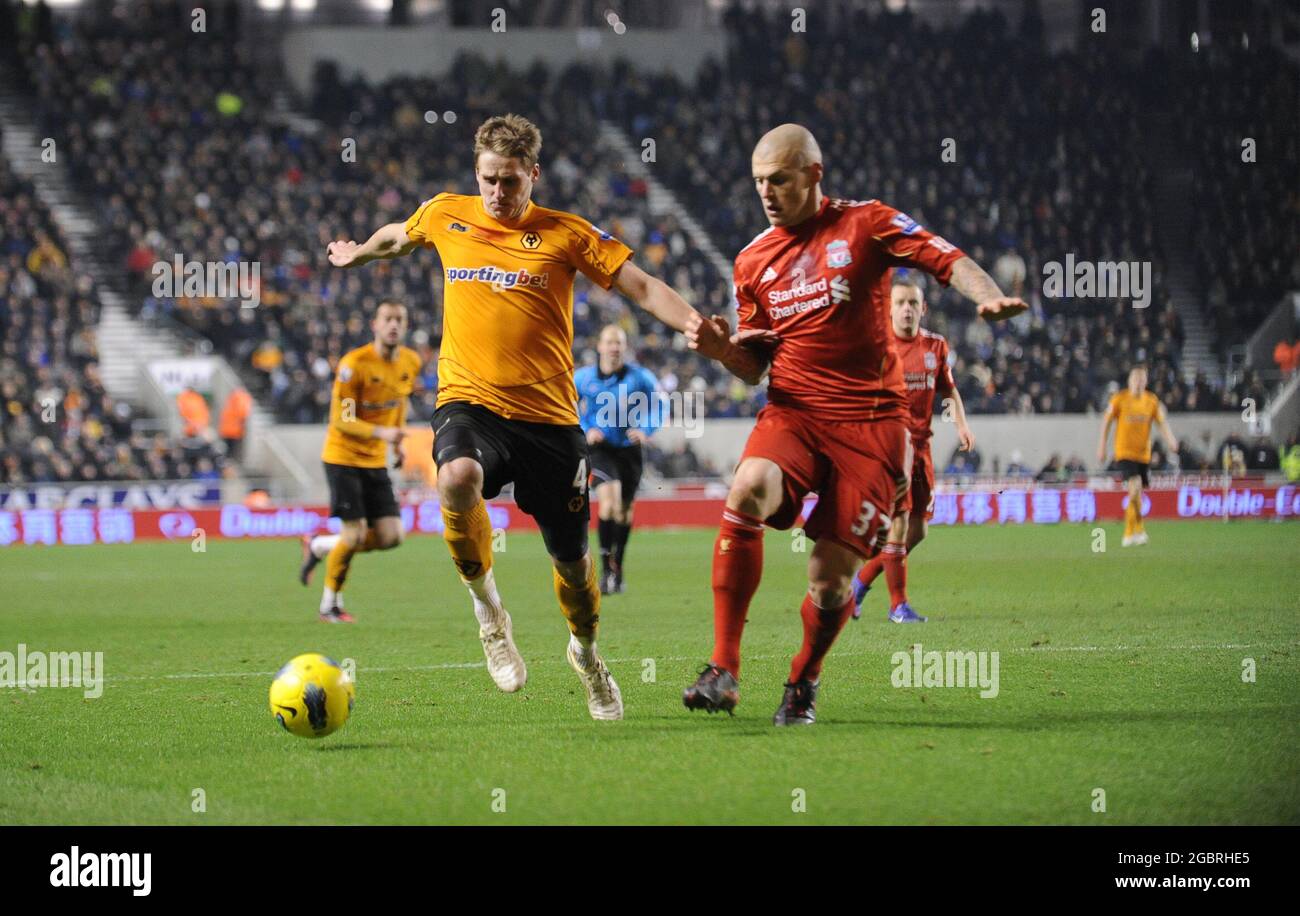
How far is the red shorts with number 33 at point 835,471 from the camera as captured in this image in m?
7.20

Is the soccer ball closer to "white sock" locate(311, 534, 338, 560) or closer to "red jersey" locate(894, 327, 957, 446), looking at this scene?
"red jersey" locate(894, 327, 957, 446)

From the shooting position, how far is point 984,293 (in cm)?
657

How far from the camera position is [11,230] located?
30.3m

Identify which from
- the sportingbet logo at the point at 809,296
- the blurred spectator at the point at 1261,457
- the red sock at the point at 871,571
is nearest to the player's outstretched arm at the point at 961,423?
the red sock at the point at 871,571

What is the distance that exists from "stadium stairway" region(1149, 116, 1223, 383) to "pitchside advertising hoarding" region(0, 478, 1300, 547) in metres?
7.14

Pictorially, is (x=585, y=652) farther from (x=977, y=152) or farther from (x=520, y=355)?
(x=977, y=152)

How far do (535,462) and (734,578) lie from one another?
108cm

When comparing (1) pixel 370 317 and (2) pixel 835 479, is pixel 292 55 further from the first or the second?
(2) pixel 835 479

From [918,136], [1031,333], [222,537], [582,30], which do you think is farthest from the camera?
[582,30]

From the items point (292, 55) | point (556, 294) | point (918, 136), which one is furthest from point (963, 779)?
point (292, 55)

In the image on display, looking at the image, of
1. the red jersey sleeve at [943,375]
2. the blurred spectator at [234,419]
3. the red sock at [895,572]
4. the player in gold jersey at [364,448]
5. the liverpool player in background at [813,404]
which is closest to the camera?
the liverpool player in background at [813,404]

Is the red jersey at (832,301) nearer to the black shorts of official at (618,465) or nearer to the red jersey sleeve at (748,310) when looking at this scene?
the red jersey sleeve at (748,310)

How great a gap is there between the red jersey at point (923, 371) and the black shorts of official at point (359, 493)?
423 centimetres

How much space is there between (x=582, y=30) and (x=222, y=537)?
60.8 ft
